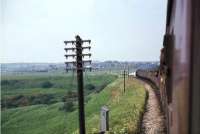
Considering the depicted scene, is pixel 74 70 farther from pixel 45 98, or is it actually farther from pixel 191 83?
pixel 45 98

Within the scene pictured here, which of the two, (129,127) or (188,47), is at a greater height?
(188,47)

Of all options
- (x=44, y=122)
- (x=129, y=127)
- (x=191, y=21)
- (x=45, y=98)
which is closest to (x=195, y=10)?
(x=191, y=21)

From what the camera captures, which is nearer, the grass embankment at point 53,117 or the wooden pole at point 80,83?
the wooden pole at point 80,83

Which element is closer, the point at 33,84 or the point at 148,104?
the point at 148,104

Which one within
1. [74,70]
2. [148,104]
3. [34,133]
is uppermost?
[74,70]

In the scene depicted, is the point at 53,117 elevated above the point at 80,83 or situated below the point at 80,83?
below

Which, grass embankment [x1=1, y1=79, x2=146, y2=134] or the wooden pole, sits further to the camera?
grass embankment [x1=1, y1=79, x2=146, y2=134]

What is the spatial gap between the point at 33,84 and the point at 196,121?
127518mm

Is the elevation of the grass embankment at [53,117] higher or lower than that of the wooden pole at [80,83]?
lower

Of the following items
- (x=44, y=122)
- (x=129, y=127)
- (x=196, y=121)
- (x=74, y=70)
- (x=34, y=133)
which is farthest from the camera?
(x=44, y=122)

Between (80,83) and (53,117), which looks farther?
(53,117)

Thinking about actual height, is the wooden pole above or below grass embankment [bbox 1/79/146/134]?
above

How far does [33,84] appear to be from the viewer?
419 feet

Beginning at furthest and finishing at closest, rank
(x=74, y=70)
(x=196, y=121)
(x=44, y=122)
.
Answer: (x=44, y=122) < (x=74, y=70) < (x=196, y=121)
